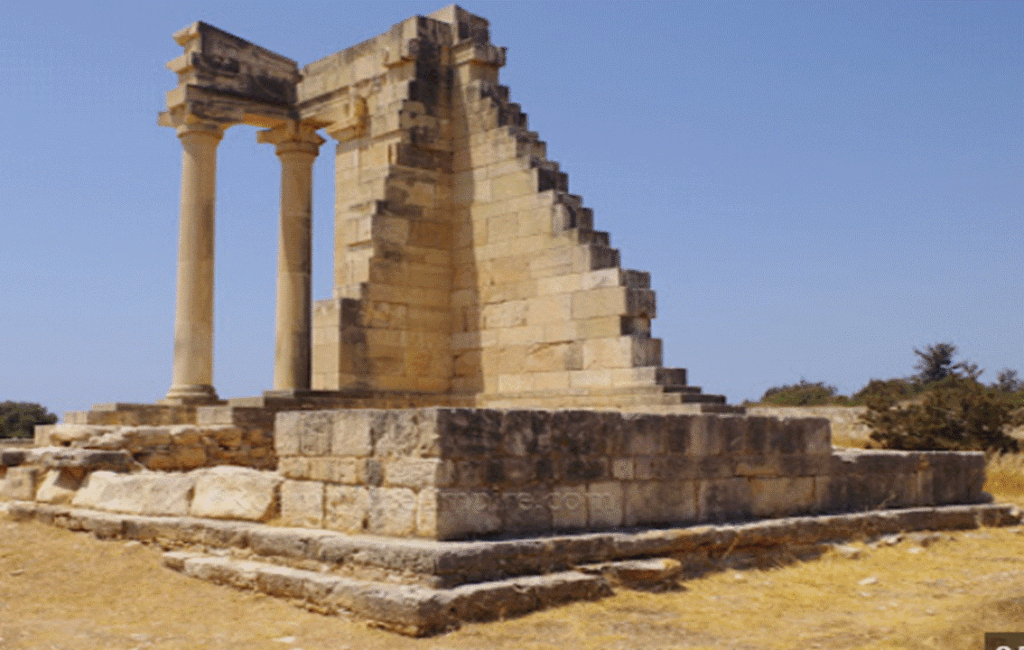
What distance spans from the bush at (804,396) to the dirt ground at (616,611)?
2492 centimetres

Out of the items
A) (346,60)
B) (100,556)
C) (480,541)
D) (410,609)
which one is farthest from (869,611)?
(346,60)

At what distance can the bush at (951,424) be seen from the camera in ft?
64.6

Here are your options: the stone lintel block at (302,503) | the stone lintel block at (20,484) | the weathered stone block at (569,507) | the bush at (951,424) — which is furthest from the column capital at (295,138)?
the bush at (951,424)

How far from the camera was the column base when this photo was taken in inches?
627

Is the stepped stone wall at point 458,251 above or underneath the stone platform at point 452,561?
above

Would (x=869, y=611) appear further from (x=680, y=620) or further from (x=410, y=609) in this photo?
(x=410, y=609)

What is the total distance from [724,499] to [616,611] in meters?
2.22

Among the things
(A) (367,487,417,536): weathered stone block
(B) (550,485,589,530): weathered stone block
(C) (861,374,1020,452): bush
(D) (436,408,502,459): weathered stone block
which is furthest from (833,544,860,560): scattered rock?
(C) (861,374,1020,452): bush

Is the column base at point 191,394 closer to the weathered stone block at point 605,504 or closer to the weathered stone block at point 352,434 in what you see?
the weathered stone block at point 352,434

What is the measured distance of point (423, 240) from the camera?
50.9ft

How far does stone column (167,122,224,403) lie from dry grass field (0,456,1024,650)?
22.8 ft

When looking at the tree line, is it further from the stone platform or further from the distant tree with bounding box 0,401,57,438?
the distant tree with bounding box 0,401,57,438

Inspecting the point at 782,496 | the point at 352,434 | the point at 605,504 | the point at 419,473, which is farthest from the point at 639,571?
the point at 782,496

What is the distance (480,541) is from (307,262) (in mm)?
11094
